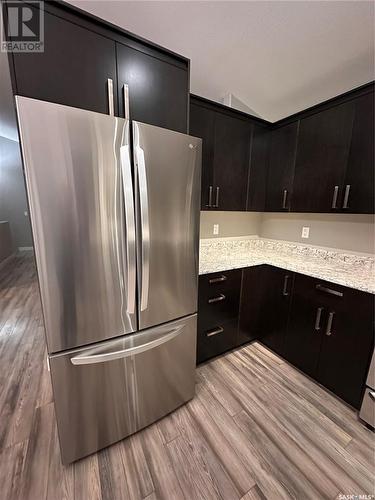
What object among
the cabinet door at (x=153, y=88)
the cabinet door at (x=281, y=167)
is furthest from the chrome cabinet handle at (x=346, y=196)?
the cabinet door at (x=153, y=88)

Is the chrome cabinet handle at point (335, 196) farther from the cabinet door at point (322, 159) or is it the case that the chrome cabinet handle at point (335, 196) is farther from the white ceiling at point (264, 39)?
the white ceiling at point (264, 39)

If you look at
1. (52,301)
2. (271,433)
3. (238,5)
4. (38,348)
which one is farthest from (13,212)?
(271,433)

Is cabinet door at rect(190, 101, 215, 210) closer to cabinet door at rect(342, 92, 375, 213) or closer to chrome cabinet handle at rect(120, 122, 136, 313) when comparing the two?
chrome cabinet handle at rect(120, 122, 136, 313)

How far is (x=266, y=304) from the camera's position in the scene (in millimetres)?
2115

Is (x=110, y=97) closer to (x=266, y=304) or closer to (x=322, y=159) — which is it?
(x=322, y=159)

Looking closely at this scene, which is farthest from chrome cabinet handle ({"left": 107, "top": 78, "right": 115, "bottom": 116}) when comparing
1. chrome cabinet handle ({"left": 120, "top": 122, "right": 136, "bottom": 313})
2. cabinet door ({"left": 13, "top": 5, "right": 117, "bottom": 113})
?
chrome cabinet handle ({"left": 120, "top": 122, "right": 136, "bottom": 313})

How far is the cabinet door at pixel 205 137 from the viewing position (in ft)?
5.62

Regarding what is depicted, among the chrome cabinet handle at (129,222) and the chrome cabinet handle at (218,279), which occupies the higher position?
the chrome cabinet handle at (129,222)

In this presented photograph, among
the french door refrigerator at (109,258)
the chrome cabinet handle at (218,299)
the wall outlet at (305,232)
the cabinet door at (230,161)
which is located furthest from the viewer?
the wall outlet at (305,232)

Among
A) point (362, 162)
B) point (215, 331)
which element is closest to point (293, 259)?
point (362, 162)

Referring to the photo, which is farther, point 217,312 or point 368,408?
point 217,312

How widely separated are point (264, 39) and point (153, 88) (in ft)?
3.16

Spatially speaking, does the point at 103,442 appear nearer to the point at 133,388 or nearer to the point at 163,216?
the point at 133,388

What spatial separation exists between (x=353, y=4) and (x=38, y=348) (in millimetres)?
3609
